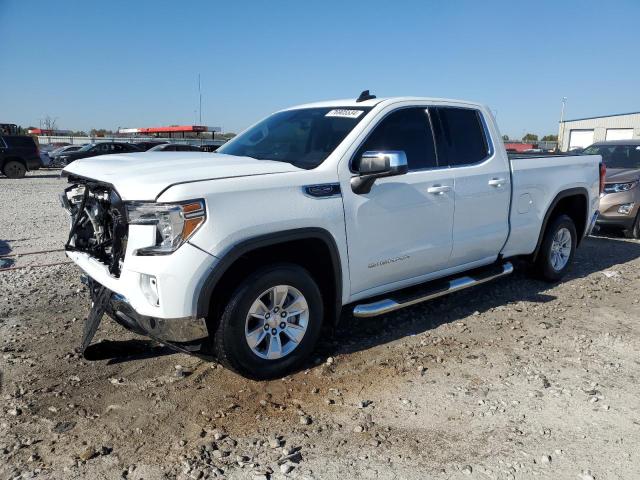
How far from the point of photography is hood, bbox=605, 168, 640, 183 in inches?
347

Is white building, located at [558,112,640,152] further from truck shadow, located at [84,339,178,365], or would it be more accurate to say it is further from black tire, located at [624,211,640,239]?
truck shadow, located at [84,339,178,365]

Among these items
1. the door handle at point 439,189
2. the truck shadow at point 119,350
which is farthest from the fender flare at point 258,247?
the door handle at point 439,189

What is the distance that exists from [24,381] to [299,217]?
214 centimetres

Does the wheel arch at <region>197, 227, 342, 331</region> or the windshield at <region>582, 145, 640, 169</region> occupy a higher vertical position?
the windshield at <region>582, 145, 640, 169</region>

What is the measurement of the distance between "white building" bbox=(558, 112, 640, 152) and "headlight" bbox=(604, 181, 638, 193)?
3413 centimetres

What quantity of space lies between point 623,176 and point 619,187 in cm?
22

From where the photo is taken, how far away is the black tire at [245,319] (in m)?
3.28

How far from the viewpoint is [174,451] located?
9.20 feet

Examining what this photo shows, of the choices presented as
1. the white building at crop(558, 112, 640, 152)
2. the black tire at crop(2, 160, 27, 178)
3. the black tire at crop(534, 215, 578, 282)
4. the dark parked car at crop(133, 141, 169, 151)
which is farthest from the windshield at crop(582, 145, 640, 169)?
the white building at crop(558, 112, 640, 152)

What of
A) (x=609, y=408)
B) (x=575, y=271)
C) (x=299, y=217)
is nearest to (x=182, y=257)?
(x=299, y=217)

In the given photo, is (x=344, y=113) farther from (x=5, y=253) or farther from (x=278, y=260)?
(x=5, y=253)

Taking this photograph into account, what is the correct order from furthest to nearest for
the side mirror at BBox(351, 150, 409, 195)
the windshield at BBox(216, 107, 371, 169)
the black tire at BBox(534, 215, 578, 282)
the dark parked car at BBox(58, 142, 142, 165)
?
the dark parked car at BBox(58, 142, 142, 165) → the black tire at BBox(534, 215, 578, 282) → the windshield at BBox(216, 107, 371, 169) → the side mirror at BBox(351, 150, 409, 195)

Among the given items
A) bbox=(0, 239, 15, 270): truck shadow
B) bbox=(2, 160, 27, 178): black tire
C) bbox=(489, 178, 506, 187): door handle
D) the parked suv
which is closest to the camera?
bbox=(489, 178, 506, 187): door handle

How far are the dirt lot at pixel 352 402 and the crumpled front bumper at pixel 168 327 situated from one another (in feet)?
1.33
